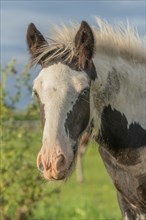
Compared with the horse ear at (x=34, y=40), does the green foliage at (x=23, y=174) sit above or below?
below

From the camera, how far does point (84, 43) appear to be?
567cm

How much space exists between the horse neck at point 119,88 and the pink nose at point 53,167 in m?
0.67

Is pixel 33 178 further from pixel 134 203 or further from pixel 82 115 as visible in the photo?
pixel 82 115

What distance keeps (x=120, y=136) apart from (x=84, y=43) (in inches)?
37.3

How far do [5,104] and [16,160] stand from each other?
961 mm

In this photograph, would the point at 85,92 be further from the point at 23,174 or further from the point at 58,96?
the point at 23,174

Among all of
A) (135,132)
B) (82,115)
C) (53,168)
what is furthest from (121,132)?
(53,168)

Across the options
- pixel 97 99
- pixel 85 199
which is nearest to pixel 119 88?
pixel 97 99

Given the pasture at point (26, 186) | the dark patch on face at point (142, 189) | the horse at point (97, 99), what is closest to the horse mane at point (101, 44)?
the horse at point (97, 99)

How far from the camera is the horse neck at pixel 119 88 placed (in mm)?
5823

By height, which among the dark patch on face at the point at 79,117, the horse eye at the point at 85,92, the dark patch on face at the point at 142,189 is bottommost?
the dark patch on face at the point at 142,189

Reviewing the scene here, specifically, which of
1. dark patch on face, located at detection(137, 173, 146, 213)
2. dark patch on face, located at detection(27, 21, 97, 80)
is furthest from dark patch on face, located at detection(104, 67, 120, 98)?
dark patch on face, located at detection(137, 173, 146, 213)

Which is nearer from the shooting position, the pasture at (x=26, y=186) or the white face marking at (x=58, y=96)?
the white face marking at (x=58, y=96)

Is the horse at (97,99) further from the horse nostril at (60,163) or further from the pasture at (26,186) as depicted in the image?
the pasture at (26,186)
